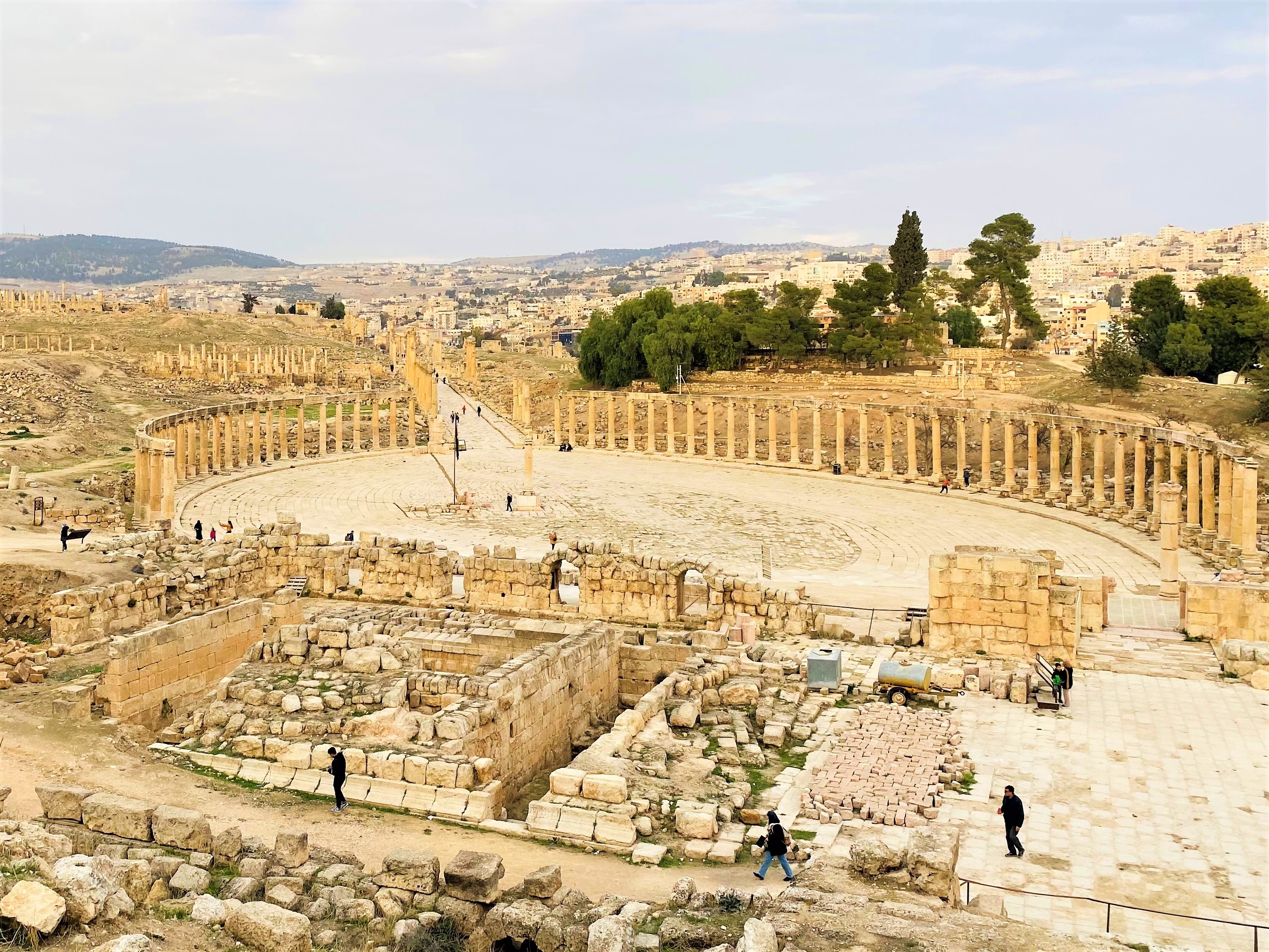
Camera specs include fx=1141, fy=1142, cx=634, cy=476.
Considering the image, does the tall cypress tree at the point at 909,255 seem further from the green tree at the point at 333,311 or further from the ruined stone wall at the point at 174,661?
the green tree at the point at 333,311

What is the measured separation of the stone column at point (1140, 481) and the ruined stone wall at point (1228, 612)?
16.4 metres

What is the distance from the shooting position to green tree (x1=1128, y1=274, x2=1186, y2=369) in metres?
59.0

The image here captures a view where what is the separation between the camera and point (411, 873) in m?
9.57

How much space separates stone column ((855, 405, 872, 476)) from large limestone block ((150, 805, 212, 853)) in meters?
40.7

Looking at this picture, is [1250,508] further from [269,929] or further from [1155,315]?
[1155,315]

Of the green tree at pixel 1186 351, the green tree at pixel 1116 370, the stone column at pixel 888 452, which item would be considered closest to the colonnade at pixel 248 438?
the stone column at pixel 888 452

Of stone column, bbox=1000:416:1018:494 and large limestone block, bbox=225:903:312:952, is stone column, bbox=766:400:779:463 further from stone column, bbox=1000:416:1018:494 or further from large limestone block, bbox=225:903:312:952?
large limestone block, bbox=225:903:312:952

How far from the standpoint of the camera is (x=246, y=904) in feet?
28.2

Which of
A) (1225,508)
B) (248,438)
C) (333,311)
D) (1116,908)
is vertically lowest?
(1116,908)

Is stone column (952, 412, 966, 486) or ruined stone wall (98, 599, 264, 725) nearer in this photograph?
ruined stone wall (98, 599, 264, 725)

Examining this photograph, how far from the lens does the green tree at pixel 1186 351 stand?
53.8 meters

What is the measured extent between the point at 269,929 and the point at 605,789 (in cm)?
446

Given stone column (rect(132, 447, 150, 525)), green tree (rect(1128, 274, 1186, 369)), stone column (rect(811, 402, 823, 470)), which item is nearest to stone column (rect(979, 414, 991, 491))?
stone column (rect(811, 402, 823, 470))

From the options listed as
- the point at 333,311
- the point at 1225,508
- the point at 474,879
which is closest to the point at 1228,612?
the point at 1225,508
